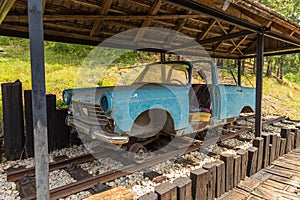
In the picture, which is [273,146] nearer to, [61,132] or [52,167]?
[52,167]

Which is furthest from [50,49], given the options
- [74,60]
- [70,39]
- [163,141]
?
[163,141]

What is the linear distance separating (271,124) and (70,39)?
6.94 meters

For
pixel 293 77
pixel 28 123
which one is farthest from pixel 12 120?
pixel 293 77

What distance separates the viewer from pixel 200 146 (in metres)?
4.86

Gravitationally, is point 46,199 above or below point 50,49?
below

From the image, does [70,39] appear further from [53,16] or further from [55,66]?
[55,66]

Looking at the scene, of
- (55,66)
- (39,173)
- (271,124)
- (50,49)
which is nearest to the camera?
(39,173)

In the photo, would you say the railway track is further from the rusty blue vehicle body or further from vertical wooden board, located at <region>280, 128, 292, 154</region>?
vertical wooden board, located at <region>280, 128, 292, 154</region>

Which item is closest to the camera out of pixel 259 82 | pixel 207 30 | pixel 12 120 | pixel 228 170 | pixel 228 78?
pixel 228 170

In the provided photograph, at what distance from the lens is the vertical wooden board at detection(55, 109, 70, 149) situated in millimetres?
4844

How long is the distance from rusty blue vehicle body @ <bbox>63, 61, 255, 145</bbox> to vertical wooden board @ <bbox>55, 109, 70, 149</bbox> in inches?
25.6

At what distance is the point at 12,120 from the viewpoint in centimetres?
425

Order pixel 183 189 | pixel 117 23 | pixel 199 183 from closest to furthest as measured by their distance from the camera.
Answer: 1. pixel 183 189
2. pixel 199 183
3. pixel 117 23

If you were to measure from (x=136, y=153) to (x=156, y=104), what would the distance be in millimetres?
1021
